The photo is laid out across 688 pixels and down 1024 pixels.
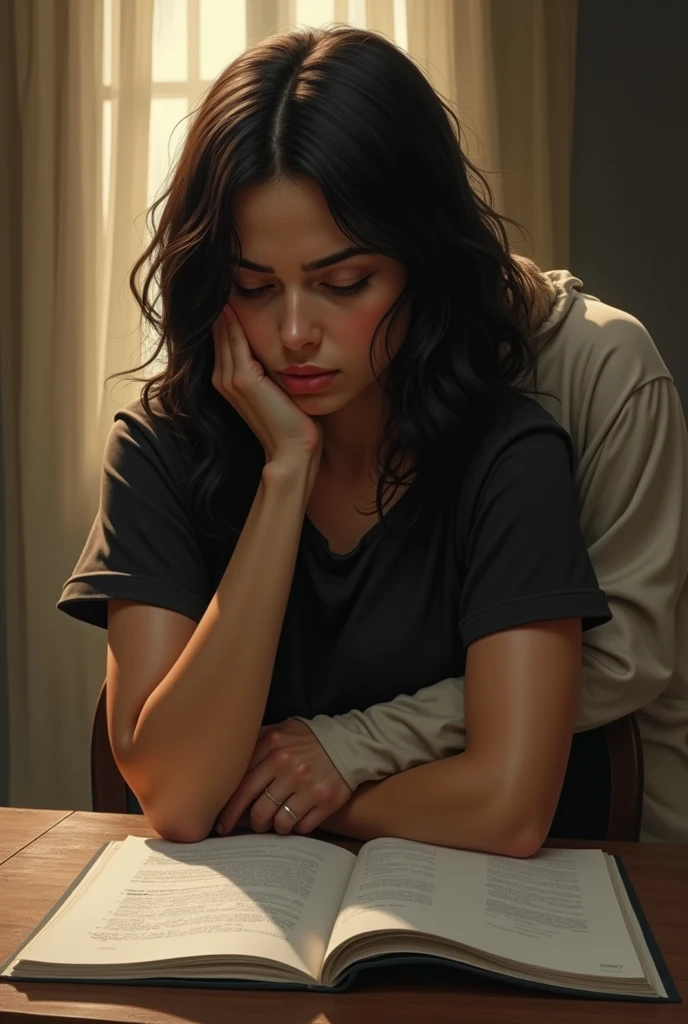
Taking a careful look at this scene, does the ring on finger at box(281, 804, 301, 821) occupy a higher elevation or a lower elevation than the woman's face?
lower

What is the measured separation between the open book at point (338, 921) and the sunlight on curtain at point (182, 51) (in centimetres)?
183

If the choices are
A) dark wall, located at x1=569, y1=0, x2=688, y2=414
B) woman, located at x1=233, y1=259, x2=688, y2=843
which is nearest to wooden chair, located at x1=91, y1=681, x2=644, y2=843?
woman, located at x1=233, y1=259, x2=688, y2=843

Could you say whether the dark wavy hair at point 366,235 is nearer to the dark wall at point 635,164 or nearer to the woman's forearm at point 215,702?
the woman's forearm at point 215,702

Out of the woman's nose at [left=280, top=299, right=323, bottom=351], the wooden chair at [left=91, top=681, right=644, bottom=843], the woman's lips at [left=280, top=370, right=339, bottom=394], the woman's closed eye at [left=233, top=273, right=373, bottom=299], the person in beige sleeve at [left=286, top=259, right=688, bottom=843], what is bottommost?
the wooden chair at [left=91, top=681, right=644, bottom=843]

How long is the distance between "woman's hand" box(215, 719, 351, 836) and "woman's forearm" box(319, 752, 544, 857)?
0.03 metres

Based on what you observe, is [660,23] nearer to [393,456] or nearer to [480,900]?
[393,456]

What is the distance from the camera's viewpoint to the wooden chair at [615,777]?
1302mm

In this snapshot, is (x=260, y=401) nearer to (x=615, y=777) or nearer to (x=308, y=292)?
(x=308, y=292)

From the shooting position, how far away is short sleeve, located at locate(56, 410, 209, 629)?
1287mm

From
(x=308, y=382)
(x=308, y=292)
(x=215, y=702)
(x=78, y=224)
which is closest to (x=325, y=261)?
(x=308, y=292)

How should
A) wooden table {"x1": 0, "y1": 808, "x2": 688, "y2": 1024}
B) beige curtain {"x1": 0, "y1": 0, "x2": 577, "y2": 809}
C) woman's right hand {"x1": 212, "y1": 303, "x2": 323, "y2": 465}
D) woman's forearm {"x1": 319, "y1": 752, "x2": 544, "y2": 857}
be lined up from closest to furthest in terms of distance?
1. wooden table {"x1": 0, "y1": 808, "x2": 688, "y2": 1024}
2. woman's forearm {"x1": 319, "y1": 752, "x2": 544, "y2": 857}
3. woman's right hand {"x1": 212, "y1": 303, "x2": 323, "y2": 465}
4. beige curtain {"x1": 0, "y1": 0, "x2": 577, "y2": 809}

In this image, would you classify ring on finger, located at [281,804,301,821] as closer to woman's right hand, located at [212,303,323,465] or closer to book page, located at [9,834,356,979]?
book page, located at [9,834,356,979]

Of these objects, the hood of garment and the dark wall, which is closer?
the hood of garment

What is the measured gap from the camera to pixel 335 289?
1.25 metres
